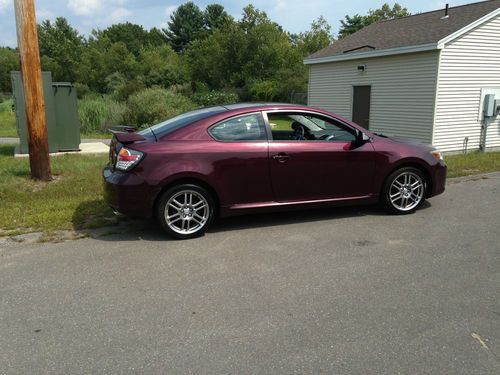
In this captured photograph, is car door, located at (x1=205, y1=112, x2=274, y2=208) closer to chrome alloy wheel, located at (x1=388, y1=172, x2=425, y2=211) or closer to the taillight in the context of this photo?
the taillight

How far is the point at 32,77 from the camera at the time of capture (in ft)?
25.0

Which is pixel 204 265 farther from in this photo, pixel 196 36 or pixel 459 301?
pixel 196 36

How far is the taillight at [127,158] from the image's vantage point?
5.25 m

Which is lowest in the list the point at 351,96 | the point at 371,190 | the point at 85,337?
the point at 85,337

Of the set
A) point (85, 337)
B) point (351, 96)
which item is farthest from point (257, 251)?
point (351, 96)

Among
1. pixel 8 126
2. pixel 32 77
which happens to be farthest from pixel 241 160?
pixel 8 126

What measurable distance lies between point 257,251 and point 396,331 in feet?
6.38

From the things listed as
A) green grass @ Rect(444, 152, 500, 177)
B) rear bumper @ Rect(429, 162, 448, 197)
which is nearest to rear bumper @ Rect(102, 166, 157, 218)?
rear bumper @ Rect(429, 162, 448, 197)

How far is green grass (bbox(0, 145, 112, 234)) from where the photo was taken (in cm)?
592

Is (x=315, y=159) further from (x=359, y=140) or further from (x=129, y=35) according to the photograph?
(x=129, y=35)

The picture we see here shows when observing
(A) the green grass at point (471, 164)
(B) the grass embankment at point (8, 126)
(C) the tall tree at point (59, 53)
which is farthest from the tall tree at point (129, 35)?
Answer: (A) the green grass at point (471, 164)

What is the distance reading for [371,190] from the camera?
20.5ft

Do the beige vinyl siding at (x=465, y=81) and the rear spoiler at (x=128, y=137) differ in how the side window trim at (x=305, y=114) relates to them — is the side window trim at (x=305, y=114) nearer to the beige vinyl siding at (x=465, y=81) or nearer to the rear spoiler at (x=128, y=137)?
the rear spoiler at (x=128, y=137)

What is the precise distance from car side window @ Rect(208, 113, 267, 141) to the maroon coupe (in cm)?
1
